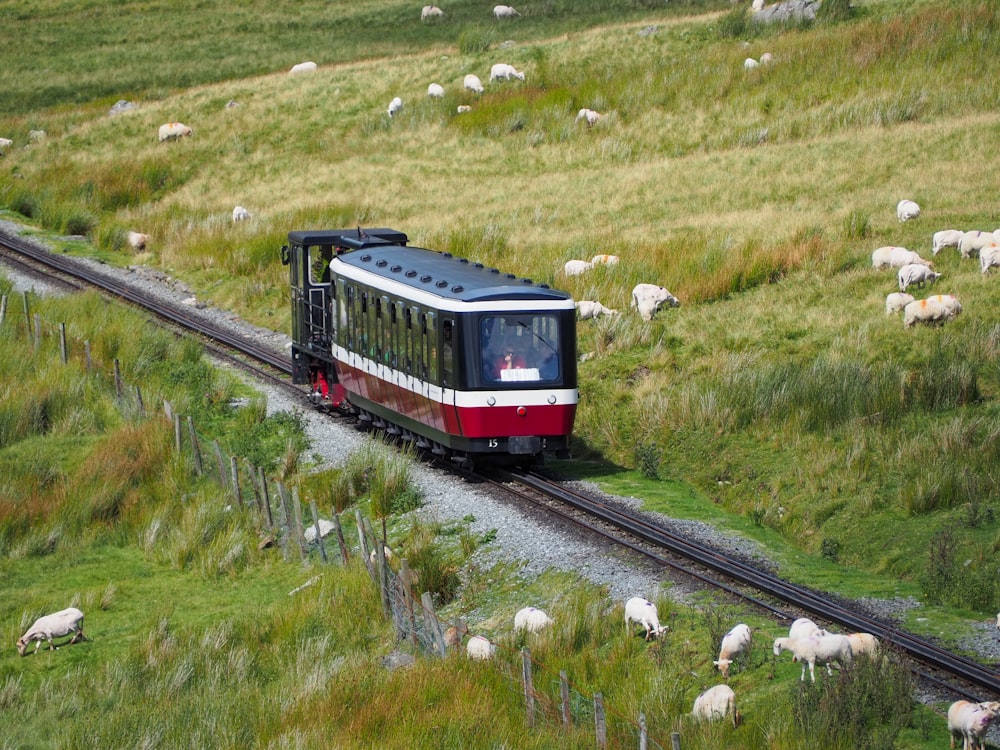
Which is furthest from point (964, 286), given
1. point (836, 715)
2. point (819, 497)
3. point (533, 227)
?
point (836, 715)

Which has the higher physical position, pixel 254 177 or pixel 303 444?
pixel 254 177

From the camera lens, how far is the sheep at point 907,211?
2798 centimetres

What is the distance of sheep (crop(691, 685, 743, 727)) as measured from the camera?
10.6m

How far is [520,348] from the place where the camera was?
17.7 m

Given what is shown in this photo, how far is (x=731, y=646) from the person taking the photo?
1157 centimetres

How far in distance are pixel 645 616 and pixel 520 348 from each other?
598 cm

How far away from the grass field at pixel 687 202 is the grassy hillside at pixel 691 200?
8 cm

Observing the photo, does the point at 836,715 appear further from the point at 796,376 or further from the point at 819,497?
the point at 796,376

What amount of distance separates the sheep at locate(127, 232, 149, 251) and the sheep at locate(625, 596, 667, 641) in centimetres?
2800

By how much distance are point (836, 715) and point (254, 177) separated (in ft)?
122

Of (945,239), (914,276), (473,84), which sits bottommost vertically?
(914,276)

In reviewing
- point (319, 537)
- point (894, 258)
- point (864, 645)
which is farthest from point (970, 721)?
point (894, 258)

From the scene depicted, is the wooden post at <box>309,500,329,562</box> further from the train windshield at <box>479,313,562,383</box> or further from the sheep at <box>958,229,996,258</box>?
the sheep at <box>958,229,996,258</box>

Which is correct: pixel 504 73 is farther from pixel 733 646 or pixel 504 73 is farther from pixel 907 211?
pixel 733 646
